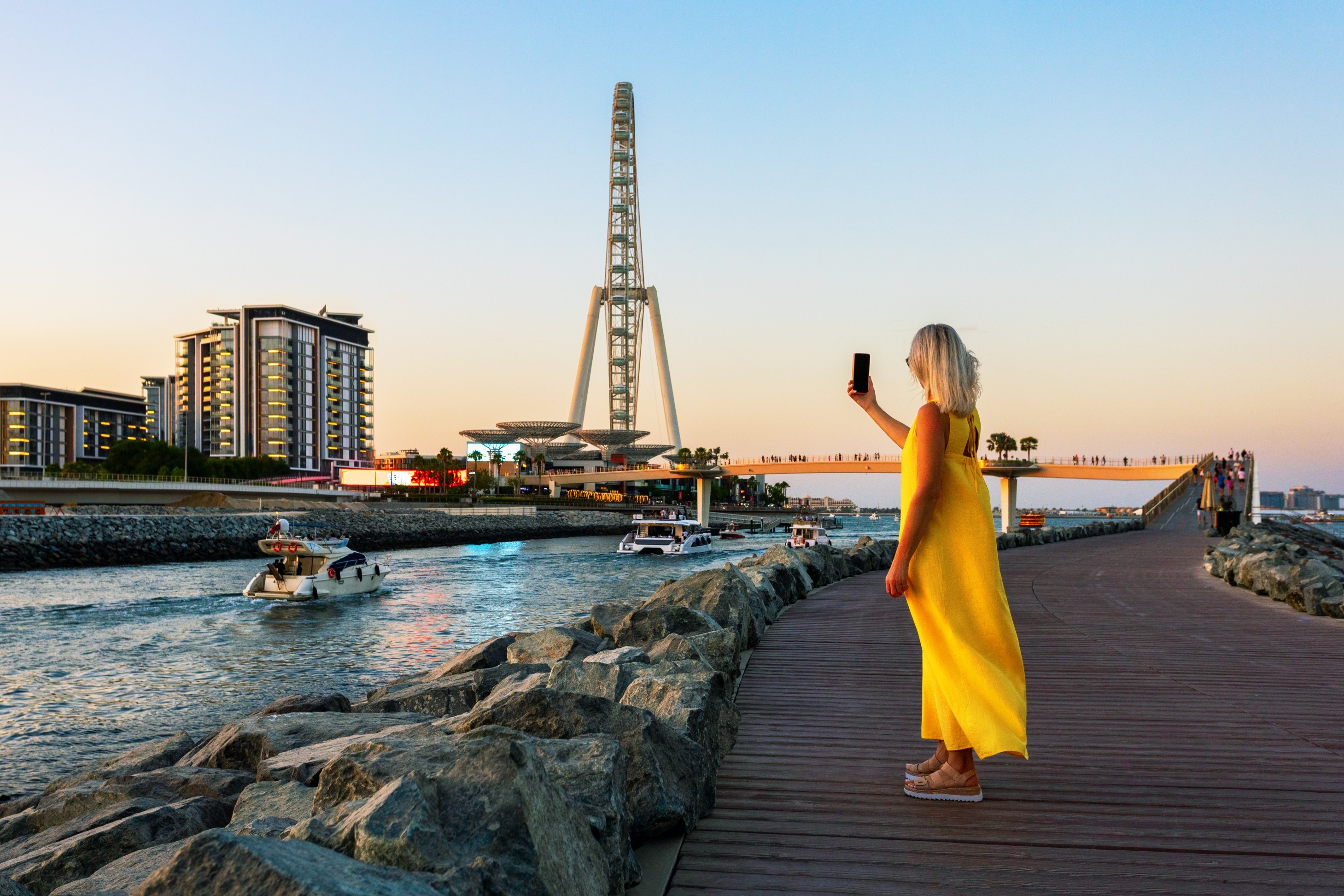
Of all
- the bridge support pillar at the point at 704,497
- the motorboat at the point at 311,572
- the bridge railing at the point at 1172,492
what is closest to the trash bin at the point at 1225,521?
the bridge railing at the point at 1172,492

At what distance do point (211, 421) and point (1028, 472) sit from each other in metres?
130

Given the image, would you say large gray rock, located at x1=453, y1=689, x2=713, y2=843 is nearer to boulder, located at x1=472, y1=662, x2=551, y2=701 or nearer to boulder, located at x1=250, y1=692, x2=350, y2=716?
boulder, located at x1=472, y1=662, x2=551, y2=701

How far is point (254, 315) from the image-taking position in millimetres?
156375

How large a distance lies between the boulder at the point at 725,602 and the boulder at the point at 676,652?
144 centimetres

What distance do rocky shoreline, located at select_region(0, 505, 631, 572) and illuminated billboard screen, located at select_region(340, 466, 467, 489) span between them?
2735 inches

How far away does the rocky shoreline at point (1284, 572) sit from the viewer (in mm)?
11578

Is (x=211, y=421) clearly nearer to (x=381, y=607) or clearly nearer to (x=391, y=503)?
(x=391, y=503)

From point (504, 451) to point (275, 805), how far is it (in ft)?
549

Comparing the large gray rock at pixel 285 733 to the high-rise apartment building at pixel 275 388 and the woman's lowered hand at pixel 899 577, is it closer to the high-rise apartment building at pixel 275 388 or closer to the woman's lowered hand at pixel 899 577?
the woman's lowered hand at pixel 899 577

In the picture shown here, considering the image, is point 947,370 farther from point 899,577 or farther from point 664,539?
point 664,539

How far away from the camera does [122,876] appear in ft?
10.7

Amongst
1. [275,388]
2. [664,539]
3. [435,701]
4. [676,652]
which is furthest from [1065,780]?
[275,388]

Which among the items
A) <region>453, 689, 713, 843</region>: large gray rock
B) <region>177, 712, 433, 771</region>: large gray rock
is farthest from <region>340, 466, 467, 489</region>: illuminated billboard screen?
<region>453, 689, 713, 843</region>: large gray rock

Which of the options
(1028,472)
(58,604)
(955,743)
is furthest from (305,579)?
(1028,472)
